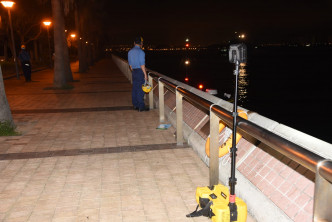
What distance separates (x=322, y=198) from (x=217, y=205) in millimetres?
1614

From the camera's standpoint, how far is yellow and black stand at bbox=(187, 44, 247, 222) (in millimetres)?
3179

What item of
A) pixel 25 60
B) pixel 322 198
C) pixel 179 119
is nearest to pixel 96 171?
pixel 179 119

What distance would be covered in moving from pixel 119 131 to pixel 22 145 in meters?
2.18

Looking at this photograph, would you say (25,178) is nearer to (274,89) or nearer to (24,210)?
(24,210)

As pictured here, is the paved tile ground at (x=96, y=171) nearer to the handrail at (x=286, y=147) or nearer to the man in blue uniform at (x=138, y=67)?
the man in blue uniform at (x=138, y=67)

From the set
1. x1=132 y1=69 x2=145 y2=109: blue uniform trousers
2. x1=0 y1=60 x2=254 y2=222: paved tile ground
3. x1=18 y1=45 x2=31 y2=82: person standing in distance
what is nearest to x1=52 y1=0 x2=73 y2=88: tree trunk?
x1=18 y1=45 x2=31 y2=82: person standing in distance

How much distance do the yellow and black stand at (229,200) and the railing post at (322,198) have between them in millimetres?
1261

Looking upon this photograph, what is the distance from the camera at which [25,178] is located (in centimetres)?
496

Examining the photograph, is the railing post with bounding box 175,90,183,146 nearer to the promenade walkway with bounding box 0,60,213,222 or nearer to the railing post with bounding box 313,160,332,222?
the promenade walkway with bounding box 0,60,213,222

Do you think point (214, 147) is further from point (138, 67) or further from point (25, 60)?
point (25, 60)

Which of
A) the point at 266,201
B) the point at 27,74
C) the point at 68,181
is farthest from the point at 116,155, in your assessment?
the point at 27,74

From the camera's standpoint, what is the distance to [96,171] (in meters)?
5.21

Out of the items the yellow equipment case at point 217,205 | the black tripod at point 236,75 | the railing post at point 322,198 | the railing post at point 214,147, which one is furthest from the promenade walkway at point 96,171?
the railing post at point 322,198

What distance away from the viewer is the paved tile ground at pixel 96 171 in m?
3.96
